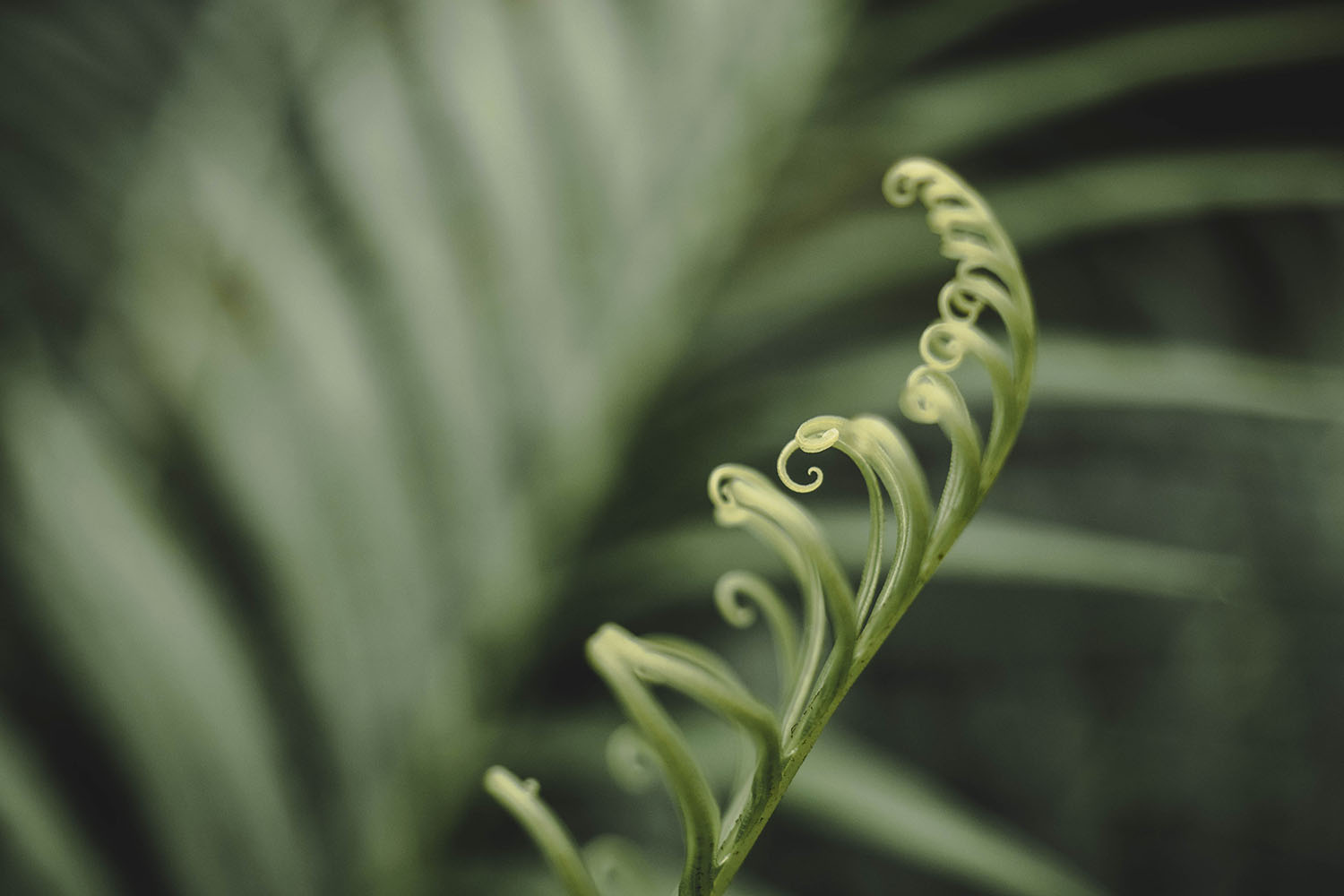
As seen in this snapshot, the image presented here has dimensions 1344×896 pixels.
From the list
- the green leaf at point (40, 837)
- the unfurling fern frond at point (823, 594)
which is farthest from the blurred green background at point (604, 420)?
the unfurling fern frond at point (823, 594)

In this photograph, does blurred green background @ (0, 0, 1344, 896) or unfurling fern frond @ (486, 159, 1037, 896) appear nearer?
unfurling fern frond @ (486, 159, 1037, 896)

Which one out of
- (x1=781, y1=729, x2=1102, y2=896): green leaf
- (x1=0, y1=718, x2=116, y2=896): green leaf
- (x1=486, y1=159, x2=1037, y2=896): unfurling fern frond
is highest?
(x1=781, y1=729, x2=1102, y2=896): green leaf

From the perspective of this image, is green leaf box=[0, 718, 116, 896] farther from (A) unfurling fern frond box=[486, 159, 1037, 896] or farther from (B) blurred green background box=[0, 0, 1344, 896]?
(A) unfurling fern frond box=[486, 159, 1037, 896]

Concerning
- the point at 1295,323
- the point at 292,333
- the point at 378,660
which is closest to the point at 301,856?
the point at 378,660

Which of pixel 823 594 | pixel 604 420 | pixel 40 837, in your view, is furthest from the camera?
pixel 604 420

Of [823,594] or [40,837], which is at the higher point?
[823,594]

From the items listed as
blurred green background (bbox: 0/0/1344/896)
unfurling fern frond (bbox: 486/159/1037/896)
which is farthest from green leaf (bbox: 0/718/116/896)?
unfurling fern frond (bbox: 486/159/1037/896)

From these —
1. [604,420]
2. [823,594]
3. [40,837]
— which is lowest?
[40,837]

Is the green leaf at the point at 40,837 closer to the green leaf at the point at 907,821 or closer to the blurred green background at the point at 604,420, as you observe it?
the blurred green background at the point at 604,420

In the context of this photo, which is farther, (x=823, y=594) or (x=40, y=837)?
(x=40, y=837)

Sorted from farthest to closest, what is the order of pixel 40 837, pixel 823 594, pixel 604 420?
pixel 604 420
pixel 40 837
pixel 823 594
